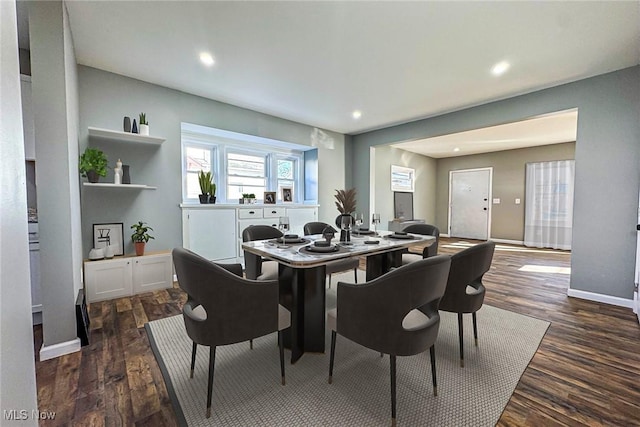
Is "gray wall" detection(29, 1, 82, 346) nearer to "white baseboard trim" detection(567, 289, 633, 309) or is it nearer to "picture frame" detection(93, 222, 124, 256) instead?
"picture frame" detection(93, 222, 124, 256)

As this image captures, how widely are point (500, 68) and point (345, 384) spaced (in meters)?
3.37

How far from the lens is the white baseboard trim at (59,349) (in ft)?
6.05

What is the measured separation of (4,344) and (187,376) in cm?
138

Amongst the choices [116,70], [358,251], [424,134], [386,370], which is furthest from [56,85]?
[424,134]

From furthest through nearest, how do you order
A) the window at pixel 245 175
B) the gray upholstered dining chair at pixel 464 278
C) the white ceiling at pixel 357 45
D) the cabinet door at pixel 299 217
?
the cabinet door at pixel 299 217 < the window at pixel 245 175 < the white ceiling at pixel 357 45 < the gray upholstered dining chair at pixel 464 278

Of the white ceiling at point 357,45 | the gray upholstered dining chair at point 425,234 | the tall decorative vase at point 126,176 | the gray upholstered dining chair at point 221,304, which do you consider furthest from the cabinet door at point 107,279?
the gray upholstered dining chair at point 425,234

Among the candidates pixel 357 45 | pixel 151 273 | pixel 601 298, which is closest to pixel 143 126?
pixel 151 273

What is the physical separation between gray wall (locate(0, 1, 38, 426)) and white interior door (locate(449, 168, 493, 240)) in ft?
27.5

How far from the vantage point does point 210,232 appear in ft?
12.8

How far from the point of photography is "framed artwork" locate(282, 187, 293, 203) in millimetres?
5132

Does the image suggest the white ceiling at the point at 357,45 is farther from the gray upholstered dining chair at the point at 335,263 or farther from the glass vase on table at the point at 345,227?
the gray upholstered dining chair at the point at 335,263

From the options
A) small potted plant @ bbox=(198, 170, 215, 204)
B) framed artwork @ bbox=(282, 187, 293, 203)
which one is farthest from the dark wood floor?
framed artwork @ bbox=(282, 187, 293, 203)

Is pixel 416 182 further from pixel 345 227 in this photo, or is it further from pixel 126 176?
pixel 126 176

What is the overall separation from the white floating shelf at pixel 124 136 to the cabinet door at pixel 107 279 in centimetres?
139
